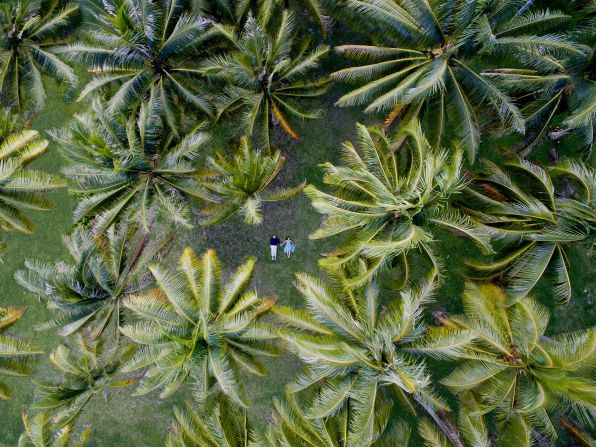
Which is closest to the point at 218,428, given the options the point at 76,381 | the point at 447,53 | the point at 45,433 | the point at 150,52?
the point at 76,381

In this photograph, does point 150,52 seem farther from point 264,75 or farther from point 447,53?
point 447,53

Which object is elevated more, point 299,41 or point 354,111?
point 299,41

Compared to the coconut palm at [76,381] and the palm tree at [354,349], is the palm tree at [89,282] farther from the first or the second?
the palm tree at [354,349]

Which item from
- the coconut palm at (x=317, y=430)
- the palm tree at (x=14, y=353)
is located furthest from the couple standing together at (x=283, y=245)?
the palm tree at (x=14, y=353)

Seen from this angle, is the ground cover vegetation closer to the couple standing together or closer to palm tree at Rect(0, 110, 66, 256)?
palm tree at Rect(0, 110, 66, 256)

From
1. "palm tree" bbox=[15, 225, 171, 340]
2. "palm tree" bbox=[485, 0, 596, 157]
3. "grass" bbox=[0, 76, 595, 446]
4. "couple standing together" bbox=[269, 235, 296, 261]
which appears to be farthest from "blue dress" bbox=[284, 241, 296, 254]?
"palm tree" bbox=[485, 0, 596, 157]

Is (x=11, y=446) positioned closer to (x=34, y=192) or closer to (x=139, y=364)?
(x=139, y=364)

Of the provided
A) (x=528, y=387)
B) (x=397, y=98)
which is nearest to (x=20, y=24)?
(x=397, y=98)
